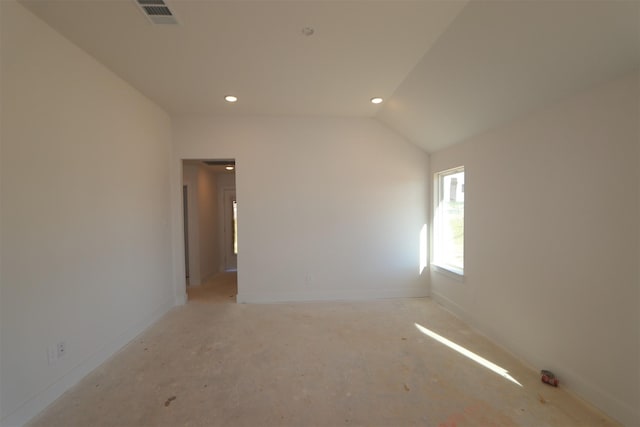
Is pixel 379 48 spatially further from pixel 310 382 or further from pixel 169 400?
pixel 169 400

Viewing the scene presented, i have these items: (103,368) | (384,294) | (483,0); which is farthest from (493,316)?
(103,368)

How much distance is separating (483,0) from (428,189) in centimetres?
268

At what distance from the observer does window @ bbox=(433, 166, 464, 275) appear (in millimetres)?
3541

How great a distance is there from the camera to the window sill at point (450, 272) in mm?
3396

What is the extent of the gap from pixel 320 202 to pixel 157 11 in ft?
8.85

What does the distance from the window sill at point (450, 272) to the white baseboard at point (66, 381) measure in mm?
3672

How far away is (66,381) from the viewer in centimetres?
205

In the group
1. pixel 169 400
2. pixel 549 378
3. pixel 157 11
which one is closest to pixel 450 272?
pixel 549 378

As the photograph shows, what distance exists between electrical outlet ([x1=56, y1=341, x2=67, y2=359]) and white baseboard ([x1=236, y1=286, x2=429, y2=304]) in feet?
6.69

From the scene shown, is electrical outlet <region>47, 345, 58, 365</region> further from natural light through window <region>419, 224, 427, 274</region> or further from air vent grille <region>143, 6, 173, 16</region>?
natural light through window <region>419, 224, 427, 274</region>

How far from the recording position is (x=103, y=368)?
2.34m

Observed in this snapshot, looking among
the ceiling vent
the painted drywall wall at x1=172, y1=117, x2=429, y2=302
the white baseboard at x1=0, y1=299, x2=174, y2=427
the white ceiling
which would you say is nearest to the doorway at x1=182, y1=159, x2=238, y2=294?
the painted drywall wall at x1=172, y1=117, x2=429, y2=302

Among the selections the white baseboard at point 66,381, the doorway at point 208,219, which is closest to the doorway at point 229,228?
the doorway at point 208,219

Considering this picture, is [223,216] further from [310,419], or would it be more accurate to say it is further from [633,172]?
[633,172]
